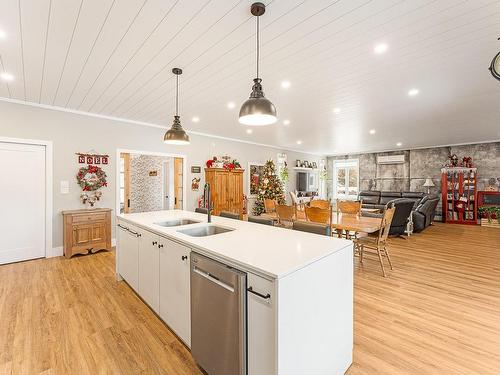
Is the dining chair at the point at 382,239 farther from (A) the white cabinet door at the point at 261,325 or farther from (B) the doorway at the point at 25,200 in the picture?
(B) the doorway at the point at 25,200

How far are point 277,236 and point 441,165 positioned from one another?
924 centimetres

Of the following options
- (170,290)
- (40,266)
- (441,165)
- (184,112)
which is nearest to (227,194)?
(184,112)

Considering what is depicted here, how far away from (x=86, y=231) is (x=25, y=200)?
1100 millimetres

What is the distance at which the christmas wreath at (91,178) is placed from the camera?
4629mm

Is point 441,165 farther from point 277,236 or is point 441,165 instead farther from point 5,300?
point 5,300

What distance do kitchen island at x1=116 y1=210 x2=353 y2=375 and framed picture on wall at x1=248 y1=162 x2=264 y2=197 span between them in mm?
5343

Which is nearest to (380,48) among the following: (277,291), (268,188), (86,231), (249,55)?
(249,55)

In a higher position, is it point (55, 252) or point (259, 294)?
point (259, 294)

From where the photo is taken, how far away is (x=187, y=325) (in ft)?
6.26

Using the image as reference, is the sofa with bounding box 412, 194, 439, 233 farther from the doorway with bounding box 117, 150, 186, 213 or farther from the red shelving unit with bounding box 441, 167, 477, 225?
the doorway with bounding box 117, 150, 186, 213

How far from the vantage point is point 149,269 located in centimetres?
249

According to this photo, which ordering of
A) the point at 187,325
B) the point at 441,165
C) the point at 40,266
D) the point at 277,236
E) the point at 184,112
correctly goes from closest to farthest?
the point at 187,325 < the point at 277,236 < the point at 40,266 < the point at 184,112 < the point at 441,165

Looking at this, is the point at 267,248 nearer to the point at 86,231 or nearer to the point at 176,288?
the point at 176,288

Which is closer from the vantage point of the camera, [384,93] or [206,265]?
[206,265]
